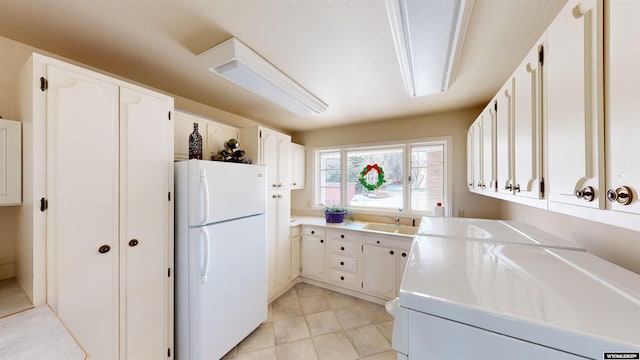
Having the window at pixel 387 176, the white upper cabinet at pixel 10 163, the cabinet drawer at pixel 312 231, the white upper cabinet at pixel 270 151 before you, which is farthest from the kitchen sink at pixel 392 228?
the white upper cabinet at pixel 10 163

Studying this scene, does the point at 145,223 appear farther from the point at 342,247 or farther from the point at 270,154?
the point at 342,247

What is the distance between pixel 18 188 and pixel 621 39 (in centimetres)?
249

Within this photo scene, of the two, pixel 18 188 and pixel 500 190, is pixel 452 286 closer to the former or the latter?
pixel 500 190

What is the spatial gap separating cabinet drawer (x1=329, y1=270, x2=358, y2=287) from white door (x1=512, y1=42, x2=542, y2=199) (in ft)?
6.94

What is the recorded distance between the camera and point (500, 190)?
134 centimetres

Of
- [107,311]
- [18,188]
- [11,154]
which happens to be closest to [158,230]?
[107,311]

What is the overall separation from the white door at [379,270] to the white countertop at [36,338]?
240 cm

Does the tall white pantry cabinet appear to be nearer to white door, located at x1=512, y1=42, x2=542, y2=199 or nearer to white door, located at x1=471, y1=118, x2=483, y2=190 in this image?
white door, located at x1=512, y1=42, x2=542, y2=199

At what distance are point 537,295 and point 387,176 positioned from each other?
8.55ft

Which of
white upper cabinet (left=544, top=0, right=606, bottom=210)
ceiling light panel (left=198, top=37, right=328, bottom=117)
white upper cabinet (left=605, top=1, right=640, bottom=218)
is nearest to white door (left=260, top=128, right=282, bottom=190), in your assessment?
ceiling light panel (left=198, top=37, right=328, bottom=117)

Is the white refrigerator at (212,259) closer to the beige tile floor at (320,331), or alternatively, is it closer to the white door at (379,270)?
the beige tile floor at (320,331)

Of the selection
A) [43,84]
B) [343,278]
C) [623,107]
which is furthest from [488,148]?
[43,84]

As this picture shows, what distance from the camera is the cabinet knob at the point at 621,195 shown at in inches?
19.8

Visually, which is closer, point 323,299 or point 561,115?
point 561,115
